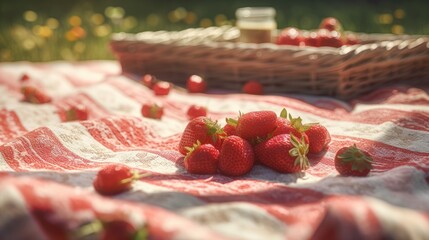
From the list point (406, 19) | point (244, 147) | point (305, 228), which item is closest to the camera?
point (305, 228)

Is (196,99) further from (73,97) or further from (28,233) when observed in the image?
(28,233)

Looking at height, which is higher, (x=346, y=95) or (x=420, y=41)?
(x=420, y=41)

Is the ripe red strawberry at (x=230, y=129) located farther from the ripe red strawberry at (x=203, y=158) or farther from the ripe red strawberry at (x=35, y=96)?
the ripe red strawberry at (x=35, y=96)

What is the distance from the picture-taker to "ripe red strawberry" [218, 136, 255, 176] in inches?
58.9

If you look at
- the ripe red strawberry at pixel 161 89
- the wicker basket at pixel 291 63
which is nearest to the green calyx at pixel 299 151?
the wicker basket at pixel 291 63

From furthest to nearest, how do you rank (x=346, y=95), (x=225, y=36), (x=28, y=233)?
(x=225, y=36)
(x=346, y=95)
(x=28, y=233)

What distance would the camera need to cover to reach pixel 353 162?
1.48 meters

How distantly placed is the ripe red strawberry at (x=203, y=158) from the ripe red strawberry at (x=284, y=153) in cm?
15

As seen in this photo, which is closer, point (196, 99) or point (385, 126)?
point (385, 126)

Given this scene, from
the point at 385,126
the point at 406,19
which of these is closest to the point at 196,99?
the point at 385,126

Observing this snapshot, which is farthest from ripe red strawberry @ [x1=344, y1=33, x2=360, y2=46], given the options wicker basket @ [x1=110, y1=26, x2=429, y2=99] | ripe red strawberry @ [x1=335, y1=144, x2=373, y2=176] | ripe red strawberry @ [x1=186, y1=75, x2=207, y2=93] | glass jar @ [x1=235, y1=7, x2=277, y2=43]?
ripe red strawberry @ [x1=335, y1=144, x2=373, y2=176]

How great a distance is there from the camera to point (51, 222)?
1.03m

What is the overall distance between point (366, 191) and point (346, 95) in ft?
3.89

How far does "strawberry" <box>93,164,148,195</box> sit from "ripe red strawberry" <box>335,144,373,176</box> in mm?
583
